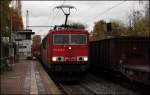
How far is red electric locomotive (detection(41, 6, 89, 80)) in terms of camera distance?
81.4ft

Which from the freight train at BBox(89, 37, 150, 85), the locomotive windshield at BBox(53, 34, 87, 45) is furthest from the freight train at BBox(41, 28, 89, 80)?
the freight train at BBox(89, 37, 150, 85)

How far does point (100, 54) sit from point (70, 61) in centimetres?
518

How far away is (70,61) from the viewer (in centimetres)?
2486

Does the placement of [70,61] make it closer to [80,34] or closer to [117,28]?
[80,34]

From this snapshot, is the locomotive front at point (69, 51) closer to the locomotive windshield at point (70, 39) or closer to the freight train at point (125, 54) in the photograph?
the locomotive windshield at point (70, 39)

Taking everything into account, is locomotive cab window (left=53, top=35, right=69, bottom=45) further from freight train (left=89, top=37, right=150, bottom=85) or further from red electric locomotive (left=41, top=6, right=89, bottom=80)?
freight train (left=89, top=37, right=150, bottom=85)

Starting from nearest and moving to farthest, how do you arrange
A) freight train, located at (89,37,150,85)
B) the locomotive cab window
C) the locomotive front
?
freight train, located at (89,37,150,85) → the locomotive front → the locomotive cab window

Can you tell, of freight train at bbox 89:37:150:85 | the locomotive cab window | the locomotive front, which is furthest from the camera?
the locomotive cab window

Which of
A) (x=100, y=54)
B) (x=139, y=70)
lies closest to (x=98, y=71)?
(x=100, y=54)

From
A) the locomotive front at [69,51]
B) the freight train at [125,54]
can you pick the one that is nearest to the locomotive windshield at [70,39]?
the locomotive front at [69,51]

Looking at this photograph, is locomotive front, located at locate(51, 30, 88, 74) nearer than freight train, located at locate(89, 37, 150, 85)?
No

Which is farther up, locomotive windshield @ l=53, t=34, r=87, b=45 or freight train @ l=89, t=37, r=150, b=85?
locomotive windshield @ l=53, t=34, r=87, b=45

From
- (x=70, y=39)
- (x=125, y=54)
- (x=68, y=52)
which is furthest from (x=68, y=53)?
(x=125, y=54)

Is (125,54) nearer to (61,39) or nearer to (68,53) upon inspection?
(68,53)
